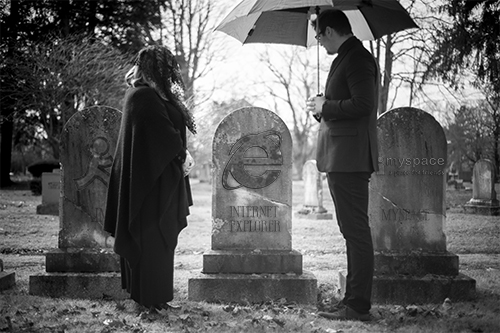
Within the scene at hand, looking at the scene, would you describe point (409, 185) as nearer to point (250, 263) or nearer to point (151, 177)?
point (250, 263)

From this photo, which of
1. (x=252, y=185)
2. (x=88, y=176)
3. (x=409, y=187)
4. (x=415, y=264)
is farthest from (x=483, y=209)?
(x=88, y=176)

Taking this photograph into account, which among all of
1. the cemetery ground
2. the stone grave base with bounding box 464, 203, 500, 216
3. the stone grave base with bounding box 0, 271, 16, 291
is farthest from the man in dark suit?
the stone grave base with bounding box 464, 203, 500, 216

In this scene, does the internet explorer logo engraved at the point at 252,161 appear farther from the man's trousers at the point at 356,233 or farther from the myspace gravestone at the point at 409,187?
the man's trousers at the point at 356,233

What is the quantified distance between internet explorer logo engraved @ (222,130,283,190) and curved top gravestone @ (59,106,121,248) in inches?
50.8

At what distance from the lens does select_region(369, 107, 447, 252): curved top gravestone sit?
5.29m

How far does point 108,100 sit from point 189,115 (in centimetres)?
1562

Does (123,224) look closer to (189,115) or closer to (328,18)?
(189,115)

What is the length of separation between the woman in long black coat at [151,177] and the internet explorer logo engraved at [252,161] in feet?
3.80

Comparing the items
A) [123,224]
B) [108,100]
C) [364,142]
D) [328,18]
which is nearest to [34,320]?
[123,224]

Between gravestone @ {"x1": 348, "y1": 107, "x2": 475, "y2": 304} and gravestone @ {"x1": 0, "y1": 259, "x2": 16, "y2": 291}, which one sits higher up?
gravestone @ {"x1": 348, "y1": 107, "x2": 475, "y2": 304}

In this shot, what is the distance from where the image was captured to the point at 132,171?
4.03m

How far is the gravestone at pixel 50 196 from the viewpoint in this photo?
540 inches

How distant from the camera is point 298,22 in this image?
5.13 meters

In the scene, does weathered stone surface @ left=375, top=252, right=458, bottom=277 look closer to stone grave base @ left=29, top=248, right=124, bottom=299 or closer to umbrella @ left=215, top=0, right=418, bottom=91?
umbrella @ left=215, top=0, right=418, bottom=91
